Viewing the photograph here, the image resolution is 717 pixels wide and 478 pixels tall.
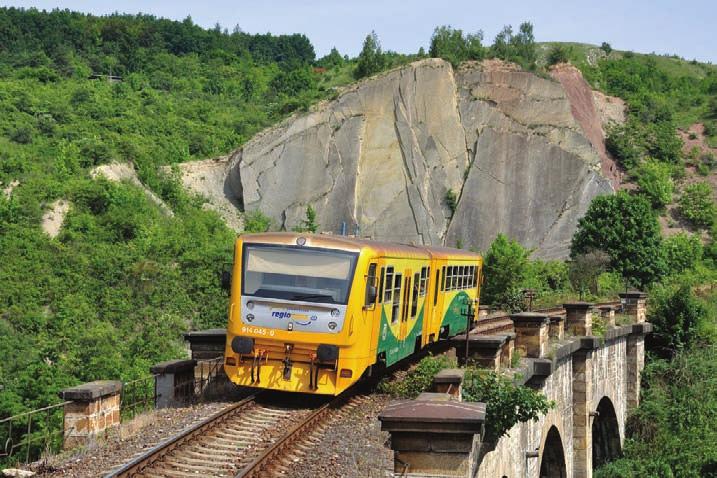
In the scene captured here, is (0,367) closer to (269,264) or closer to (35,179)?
(35,179)

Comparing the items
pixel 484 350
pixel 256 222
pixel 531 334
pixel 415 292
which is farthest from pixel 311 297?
pixel 256 222

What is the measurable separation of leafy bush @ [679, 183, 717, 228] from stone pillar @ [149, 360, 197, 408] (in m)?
53.0

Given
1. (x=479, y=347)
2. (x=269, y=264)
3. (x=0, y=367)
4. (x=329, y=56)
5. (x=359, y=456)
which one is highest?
(x=329, y=56)

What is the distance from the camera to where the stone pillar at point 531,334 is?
17078mm

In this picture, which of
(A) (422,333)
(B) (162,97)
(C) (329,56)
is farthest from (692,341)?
(C) (329,56)

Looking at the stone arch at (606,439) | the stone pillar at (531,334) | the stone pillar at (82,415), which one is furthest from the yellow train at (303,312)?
the stone arch at (606,439)

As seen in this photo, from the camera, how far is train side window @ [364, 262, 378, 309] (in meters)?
13.3

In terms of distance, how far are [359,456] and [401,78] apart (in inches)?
1939

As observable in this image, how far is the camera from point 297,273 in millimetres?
13188

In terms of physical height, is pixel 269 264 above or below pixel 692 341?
above

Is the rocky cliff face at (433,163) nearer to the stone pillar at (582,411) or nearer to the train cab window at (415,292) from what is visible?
the stone pillar at (582,411)

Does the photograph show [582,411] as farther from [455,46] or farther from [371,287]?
[455,46]

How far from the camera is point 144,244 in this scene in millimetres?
42062

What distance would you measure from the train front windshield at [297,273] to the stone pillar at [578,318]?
35.4ft
